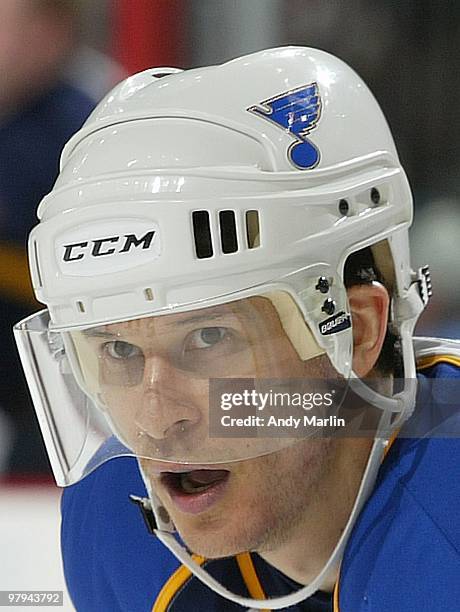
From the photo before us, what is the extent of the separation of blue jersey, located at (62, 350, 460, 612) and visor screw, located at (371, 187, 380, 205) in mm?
161

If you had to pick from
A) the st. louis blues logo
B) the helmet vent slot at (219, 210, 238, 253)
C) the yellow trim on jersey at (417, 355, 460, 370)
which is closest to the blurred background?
the yellow trim on jersey at (417, 355, 460, 370)

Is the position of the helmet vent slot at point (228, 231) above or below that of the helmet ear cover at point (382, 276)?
above

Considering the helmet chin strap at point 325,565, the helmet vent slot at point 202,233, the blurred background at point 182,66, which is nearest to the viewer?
the helmet vent slot at point 202,233

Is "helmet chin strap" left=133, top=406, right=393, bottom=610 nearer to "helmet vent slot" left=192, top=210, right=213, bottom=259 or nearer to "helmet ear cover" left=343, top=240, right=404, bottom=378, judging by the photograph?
"helmet ear cover" left=343, top=240, right=404, bottom=378

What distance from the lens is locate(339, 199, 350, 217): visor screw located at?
33.1 inches

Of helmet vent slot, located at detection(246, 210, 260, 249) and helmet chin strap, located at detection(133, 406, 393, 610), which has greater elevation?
helmet vent slot, located at detection(246, 210, 260, 249)

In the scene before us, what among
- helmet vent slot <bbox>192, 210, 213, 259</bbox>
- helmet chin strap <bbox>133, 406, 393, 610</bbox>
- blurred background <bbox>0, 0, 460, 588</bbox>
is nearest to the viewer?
helmet vent slot <bbox>192, 210, 213, 259</bbox>

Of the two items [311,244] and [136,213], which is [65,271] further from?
[311,244]

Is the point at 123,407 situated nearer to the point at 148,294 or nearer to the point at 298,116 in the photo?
the point at 148,294

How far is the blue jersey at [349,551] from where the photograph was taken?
0.84 m

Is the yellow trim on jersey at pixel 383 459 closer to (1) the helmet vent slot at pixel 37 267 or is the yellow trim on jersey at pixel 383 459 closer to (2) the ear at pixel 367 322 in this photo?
(2) the ear at pixel 367 322

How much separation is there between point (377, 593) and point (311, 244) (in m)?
0.26

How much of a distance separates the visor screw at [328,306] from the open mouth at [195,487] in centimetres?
15

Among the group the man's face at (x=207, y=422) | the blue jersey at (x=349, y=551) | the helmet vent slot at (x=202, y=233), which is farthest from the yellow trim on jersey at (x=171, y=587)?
the helmet vent slot at (x=202, y=233)
